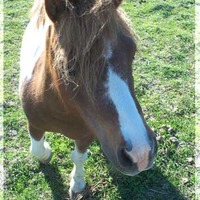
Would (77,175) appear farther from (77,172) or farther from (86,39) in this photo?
(86,39)

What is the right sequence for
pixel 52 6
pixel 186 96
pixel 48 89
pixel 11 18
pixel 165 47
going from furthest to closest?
pixel 11 18, pixel 165 47, pixel 186 96, pixel 48 89, pixel 52 6

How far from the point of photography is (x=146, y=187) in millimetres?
4031

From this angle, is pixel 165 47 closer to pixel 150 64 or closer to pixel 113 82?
pixel 150 64

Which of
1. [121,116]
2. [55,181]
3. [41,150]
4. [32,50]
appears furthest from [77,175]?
[121,116]

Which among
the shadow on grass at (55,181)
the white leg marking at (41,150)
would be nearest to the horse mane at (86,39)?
the white leg marking at (41,150)

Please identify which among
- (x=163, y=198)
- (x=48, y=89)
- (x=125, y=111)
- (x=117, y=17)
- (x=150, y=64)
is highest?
(x=117, y=17)

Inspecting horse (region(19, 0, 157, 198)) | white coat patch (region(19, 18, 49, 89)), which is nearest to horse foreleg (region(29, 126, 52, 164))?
white coat patch (region(19, 18, 49, 89))

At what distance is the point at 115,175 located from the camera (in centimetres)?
407

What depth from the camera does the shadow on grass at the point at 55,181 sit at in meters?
3.94

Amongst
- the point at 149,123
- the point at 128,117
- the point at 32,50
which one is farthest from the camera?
the point at 149,123

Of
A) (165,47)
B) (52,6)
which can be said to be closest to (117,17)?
(52,6)

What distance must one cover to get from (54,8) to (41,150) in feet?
6.08

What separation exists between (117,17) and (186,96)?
2.79 meters

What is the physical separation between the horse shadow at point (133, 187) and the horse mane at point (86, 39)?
71.5 inches
